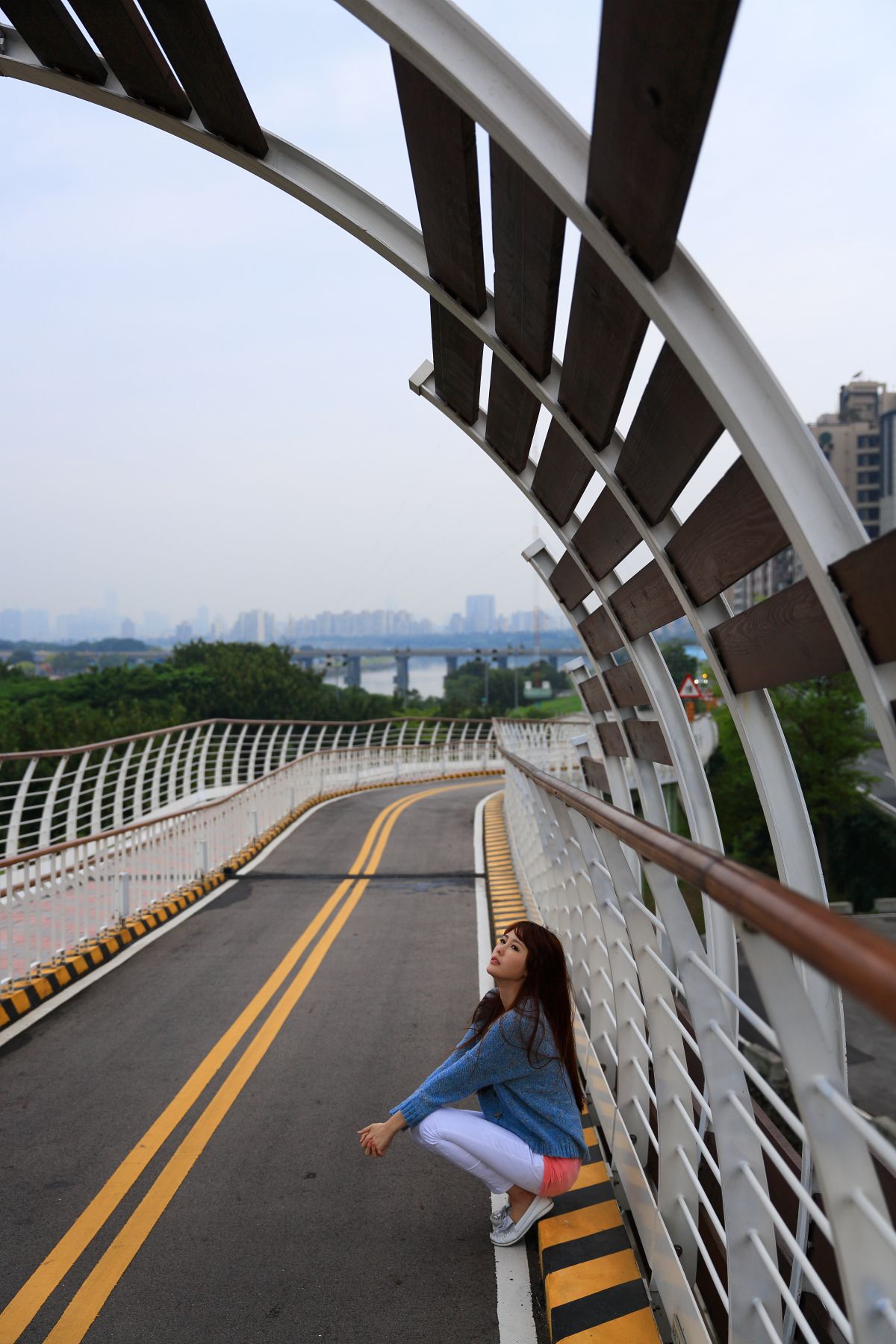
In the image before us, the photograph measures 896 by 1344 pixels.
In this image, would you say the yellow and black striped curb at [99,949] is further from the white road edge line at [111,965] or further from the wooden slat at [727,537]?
the wooden slat at [727,537]

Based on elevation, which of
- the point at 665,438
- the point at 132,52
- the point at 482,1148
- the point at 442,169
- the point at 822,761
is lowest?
the point at 822,761

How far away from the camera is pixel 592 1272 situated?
3.51 m

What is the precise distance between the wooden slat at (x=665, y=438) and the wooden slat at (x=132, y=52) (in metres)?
2.07

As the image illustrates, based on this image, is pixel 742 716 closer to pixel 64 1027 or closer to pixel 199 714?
pixel 64 1027

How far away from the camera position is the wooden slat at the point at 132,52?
337 cm

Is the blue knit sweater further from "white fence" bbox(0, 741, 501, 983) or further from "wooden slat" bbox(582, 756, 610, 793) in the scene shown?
"white fence" bbox(0, 741, 501, 983)

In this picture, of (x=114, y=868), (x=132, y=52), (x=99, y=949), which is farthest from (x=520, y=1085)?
(x=114, y=868)

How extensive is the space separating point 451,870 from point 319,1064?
695 cm

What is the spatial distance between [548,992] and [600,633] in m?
2.49

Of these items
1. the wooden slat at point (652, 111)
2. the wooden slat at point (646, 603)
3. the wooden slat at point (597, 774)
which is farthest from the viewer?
the wooden slat at point (597, 774)

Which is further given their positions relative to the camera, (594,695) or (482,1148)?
(594,695)

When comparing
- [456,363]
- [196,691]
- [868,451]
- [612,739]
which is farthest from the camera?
[868,451]

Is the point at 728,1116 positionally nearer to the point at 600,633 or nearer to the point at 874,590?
the point at 874,590

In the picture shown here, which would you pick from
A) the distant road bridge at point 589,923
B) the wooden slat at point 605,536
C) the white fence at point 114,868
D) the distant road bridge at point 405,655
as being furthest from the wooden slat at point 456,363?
the distant road bridge at point 405,655
